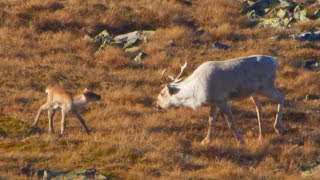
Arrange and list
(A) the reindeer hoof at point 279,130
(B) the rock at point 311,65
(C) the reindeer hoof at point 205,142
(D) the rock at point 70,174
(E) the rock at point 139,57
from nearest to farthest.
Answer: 1. (D) the rock at point 70,174
2. (C) the reindeer hoof at point 205,142
3. (A) the reindeer hoof at point 279,130
4. (B) the rock at point 311,65
5. (E) the rock at point 139,57

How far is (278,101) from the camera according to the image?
16.0m

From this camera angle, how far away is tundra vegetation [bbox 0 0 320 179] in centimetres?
1297

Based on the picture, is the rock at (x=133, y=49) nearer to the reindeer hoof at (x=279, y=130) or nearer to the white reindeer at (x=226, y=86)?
the white reindeer at (x=226, y=86)

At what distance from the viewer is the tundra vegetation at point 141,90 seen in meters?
13.0

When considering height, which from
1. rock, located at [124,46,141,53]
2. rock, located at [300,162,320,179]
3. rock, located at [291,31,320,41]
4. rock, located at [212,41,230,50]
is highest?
rock, located at [291,31,320,41]

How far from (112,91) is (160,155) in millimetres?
6449

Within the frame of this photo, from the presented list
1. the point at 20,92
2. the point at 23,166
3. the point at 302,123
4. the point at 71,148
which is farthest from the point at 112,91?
the point at 23,166

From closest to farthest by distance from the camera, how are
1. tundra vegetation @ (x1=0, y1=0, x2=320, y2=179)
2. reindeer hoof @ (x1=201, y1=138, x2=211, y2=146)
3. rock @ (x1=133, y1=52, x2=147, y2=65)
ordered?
tundra vegetation @ (x1=0, y1=0, x2=320, y2=179) → reindeer hoof @ (x1=201, y1=138, x2=211, y2=146) → rock @ (x1=133, y1=52, x2=147, y2=65)

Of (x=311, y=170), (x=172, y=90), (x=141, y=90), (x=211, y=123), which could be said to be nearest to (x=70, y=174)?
(x=311, y=170)

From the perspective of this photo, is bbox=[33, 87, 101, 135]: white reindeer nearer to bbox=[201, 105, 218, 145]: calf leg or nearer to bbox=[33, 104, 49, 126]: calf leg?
bbox=[33, 104, 49, 126]: calf leg

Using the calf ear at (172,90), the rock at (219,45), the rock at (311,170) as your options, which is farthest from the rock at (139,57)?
the rock at (311,170)

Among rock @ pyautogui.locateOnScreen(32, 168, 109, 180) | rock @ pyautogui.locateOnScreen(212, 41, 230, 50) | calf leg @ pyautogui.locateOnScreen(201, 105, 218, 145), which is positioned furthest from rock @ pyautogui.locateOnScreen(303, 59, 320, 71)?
rock @ pyautogui.locateOnScreen(32, 168, 109, 180)

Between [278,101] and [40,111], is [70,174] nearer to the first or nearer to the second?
Result: [40,111]

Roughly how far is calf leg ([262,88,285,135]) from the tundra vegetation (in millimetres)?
299
